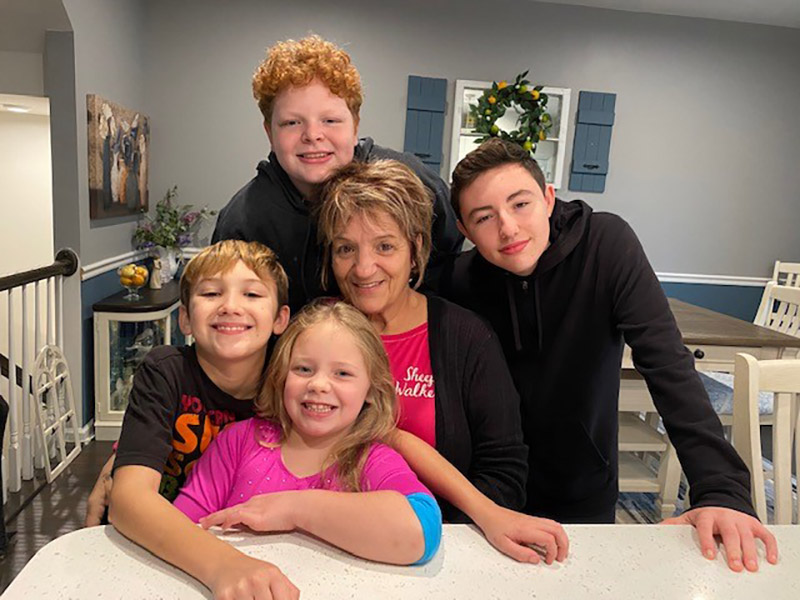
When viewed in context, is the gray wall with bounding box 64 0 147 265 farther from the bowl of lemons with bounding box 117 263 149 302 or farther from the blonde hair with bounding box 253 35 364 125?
the blonde hair with bounding box 253 35 364 125

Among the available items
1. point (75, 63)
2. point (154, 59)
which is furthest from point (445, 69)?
point (75, 63)

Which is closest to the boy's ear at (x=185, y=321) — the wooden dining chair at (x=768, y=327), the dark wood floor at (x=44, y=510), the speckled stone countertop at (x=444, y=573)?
the speckled stone countertop at (x=444, y=573)

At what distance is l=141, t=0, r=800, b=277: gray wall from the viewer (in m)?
4.32

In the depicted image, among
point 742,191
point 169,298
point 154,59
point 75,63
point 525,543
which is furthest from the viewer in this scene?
point 742,191

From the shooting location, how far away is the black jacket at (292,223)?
1.47 meters

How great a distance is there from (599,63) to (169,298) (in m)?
3.60

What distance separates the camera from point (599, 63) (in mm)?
4621

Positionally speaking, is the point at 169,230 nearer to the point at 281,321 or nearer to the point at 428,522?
the point at 281,321

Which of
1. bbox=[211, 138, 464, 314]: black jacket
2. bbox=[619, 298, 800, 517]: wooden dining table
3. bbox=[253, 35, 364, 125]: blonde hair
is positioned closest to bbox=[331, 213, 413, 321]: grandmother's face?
bbox=[211, 138, 464, 314]: black jacket

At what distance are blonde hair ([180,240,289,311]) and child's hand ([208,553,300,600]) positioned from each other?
57 centimetres

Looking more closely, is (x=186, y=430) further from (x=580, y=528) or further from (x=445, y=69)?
(x=445, y=69)

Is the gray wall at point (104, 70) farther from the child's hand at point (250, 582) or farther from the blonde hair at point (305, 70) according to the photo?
the child's hand at point (250, 582)

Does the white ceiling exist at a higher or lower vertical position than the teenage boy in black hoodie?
higher

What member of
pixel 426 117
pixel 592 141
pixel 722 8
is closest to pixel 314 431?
pixel 426 117
